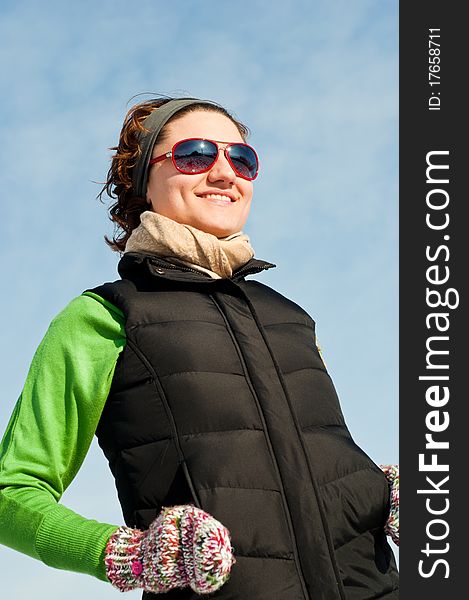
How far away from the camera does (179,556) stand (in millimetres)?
2504

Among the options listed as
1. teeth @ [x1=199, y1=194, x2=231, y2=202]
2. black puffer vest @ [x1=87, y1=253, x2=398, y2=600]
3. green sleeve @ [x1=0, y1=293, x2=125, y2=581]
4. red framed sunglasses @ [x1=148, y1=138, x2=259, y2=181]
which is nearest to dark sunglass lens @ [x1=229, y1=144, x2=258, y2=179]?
red framed sunglasses @ [x1=148, y1=138, x2=259, y2=181]

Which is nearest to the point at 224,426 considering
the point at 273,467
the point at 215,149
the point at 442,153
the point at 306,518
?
the point at 273,467

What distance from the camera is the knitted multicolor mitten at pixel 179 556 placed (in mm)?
2461

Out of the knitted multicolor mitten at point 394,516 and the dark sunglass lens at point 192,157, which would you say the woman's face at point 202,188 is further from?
the knitted multicolor mitten at point 394,516

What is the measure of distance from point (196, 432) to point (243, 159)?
1.24m

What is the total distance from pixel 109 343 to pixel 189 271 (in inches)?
16.8

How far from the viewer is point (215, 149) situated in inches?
138

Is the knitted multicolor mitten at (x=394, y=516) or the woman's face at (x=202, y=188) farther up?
the woman's face at (x=202, y=188)

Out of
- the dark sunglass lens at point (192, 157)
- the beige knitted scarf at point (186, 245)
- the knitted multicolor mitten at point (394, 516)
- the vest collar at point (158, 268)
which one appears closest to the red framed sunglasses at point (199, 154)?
the dark sunglass lens at point (192, 157)

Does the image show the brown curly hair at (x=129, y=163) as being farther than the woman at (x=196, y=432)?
Yes

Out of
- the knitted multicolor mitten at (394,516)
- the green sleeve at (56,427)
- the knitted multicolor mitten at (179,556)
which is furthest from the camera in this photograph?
the knitted multicolor mitten at (394,516)

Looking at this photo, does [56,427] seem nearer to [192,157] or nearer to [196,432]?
[196,432]

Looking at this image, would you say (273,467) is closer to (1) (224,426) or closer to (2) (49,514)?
(1) (224,426)

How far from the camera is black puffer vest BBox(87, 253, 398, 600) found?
9.01 feet
